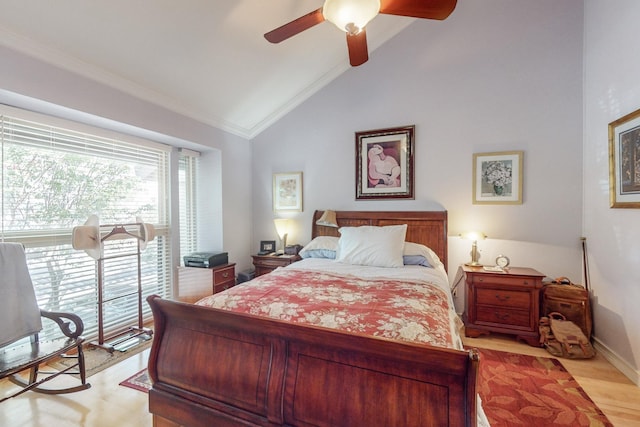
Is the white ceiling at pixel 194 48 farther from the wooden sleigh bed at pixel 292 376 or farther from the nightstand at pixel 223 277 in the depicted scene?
the wooden sleigh bed at pixel 292 376

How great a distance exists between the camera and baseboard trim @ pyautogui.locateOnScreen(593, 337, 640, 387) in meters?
1.99

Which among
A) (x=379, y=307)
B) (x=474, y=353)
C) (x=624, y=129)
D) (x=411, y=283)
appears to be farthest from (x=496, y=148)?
(x=474, y=353)

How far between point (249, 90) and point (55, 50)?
5.80 ft

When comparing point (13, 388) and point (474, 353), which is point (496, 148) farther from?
point (13, 388)

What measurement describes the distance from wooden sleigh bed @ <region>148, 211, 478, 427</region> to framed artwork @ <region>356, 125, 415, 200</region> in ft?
8.23

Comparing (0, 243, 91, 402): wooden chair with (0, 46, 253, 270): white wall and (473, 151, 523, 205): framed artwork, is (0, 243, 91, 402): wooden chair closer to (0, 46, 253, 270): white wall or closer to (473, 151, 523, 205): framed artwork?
(0, 46, 253, 270): white wall

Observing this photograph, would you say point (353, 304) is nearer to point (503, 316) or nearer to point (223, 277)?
point (503, 316)

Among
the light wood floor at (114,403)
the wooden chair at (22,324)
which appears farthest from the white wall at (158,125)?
the light wood floor at (114,403)

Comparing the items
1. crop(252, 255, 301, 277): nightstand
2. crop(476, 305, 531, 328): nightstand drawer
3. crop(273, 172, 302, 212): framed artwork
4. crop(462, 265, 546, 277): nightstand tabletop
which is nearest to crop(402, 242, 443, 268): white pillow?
crop(462, 265, 546, 277): nightstand tabletop

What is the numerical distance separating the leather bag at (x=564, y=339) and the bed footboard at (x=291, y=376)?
85.5 inches

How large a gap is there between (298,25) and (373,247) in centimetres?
200

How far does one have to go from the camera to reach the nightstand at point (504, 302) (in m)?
2.58

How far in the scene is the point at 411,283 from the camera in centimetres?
211

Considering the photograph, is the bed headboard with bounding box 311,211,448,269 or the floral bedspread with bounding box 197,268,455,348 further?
the bed headboard with bounding box 311,211,448,269
